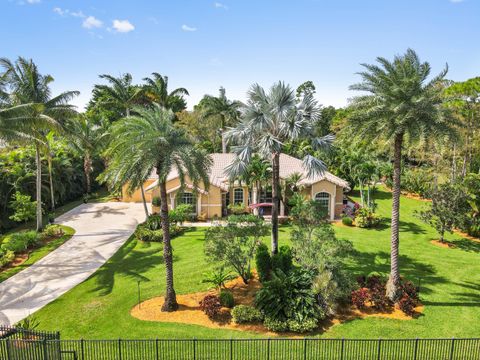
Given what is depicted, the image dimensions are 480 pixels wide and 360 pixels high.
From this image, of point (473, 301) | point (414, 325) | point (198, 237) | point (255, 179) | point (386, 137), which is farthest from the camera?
point (255, 179)

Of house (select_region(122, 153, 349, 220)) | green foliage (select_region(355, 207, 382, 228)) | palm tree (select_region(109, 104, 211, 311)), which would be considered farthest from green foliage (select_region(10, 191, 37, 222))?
green foliage (select_region(355, 207, 382, 228))

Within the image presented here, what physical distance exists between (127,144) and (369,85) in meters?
12.2

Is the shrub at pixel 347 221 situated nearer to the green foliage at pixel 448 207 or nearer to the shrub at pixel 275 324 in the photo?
the green foliage at pixel 448 207

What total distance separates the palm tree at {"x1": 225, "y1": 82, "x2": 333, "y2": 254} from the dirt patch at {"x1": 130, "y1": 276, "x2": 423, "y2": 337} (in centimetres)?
606

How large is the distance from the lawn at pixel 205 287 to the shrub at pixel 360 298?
97 cm

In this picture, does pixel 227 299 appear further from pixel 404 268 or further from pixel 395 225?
pixel 404 268

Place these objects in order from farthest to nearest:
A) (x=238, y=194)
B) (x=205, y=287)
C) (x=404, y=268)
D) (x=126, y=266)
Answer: (x=238, y=194) < (x=126, y=266) < (x=404, y=268) < (x=205, y=287)

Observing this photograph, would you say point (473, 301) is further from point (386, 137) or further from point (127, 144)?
point (127, 144)

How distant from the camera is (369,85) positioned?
58.7 feet

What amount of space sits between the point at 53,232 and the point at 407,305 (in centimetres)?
2695

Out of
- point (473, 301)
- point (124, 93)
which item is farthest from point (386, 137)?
point (124, 93)

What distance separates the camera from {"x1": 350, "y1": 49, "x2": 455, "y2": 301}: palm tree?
16.5m

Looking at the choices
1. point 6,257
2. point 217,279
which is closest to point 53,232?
A: point 6,257

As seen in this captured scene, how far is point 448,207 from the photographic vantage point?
2669 centimetres
